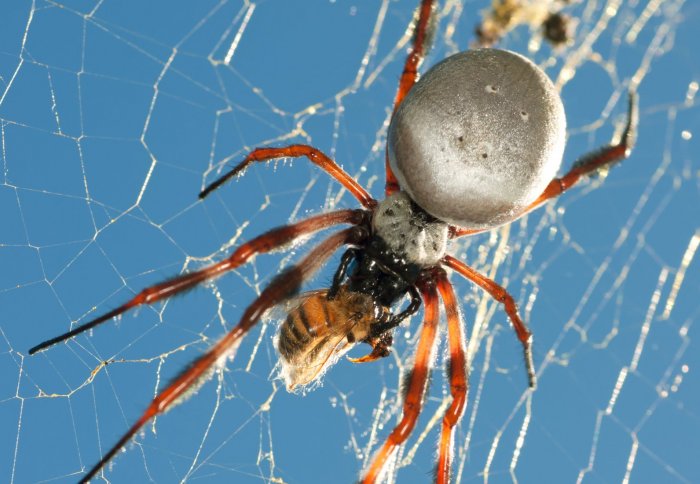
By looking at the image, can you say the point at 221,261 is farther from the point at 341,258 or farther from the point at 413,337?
the point at 413,337

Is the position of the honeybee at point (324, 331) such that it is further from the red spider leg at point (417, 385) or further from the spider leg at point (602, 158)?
the spider leg at point (602, 158)

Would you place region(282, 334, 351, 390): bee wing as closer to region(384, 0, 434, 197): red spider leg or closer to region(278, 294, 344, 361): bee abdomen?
region(278, 294, 344, 361): bee abdomen

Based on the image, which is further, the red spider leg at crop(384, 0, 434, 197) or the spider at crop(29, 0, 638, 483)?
the red spider leg at crop(384, 0, 434, 197)

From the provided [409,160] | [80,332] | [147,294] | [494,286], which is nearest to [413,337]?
[494,286]

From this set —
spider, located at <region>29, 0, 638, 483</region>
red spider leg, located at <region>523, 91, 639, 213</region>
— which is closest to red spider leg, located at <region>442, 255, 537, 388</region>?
spider, located at <region>29, 0, 638, 483</region>

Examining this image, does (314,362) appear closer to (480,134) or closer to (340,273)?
(340,273)

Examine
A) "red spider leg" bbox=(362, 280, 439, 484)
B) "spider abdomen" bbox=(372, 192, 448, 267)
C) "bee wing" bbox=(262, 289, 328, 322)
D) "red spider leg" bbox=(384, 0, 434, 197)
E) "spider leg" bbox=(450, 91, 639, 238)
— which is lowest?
"red spider leg" bbox=(362, 280, 439, 484)

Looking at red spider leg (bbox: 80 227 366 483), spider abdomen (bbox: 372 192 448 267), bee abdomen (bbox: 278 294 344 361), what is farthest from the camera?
spider abdomen (bbox: 372 192 448 267)

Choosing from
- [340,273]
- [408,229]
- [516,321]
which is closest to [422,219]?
[408,229]

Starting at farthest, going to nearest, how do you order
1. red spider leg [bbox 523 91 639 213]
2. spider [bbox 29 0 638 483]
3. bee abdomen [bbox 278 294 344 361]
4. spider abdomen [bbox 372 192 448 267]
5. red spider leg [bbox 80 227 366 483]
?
1. red spider leg [bbox 523 91 639 213]
2. spider abdomen [bbox 372 192 448 267]
3. bee abdomen [bbox 278 294 344 361]
4. spider [bbox 29 0 638 483]
5. red spider leg [bbox 80 227 366 483]
